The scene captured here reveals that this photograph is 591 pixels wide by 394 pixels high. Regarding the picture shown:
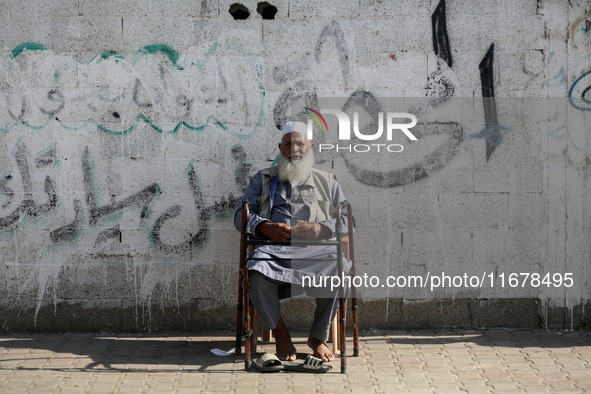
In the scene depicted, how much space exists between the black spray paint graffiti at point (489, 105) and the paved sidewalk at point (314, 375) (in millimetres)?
1486

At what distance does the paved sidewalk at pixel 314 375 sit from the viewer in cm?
387

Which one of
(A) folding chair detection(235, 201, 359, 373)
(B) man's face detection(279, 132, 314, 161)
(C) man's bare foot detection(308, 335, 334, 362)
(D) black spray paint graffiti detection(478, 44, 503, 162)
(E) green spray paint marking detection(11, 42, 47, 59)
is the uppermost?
(E) green spray paint marking detection(11, 42, 47, 59)

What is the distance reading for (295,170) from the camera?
465cm

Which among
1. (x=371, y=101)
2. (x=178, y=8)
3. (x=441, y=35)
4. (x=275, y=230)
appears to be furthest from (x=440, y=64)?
(x=178, y=8)

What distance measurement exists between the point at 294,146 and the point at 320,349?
1441 millimetres

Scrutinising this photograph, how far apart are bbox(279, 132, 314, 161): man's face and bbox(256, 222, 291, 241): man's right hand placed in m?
0.53

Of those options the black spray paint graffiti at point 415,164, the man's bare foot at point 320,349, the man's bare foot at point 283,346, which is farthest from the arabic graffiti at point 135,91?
the man's bare foot at point 320,349

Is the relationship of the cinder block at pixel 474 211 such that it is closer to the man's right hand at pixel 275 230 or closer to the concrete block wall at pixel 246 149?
the concrete block wall at pixel 246 149

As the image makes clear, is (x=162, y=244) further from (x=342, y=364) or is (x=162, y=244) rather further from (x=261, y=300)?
(x=342, y=364)

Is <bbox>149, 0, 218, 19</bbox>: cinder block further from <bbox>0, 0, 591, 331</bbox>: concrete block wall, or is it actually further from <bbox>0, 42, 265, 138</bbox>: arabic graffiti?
<bbox>0, 42, 265, 138</bbox>: arabic graffiti

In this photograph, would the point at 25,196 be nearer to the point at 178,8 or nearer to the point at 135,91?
the point at 135,91

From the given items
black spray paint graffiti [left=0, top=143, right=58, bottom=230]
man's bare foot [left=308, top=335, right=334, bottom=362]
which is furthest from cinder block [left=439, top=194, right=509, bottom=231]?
black spray paint graffiti [left=0, top=143, right=58, bottom=230]

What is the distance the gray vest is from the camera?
4664mm

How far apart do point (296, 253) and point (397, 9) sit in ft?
6.73
